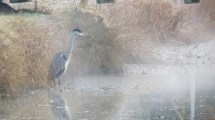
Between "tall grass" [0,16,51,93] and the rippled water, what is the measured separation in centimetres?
35

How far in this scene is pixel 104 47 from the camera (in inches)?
754

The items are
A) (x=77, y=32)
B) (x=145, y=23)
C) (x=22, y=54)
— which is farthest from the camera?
(x=145, y=23)

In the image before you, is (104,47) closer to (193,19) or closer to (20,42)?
(20,42)

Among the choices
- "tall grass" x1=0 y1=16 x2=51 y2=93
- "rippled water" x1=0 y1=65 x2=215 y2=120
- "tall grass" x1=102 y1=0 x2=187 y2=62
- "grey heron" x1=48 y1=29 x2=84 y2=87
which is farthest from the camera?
"tall grass" x1=102 y1=0 x2=187 y2=62

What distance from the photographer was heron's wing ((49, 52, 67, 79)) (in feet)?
55.1

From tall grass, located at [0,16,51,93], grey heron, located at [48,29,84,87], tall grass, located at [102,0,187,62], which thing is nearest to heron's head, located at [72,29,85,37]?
grey heron, located at [48,29,84,87]

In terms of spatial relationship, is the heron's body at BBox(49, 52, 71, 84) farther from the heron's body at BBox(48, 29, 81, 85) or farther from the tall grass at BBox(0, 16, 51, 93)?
the tall grass at BBox(0, 16, 51, 93)

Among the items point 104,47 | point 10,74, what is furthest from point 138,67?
point 10,74

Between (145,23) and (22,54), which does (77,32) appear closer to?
(22,54)

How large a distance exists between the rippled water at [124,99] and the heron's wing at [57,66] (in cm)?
40

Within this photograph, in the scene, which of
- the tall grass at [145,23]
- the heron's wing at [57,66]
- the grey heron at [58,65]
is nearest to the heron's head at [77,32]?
the grey heron at [58,65]

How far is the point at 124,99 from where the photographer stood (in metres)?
16.0

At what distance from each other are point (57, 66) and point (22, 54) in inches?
30.7

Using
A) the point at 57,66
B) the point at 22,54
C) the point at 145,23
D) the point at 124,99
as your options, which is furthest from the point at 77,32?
the point at 145,23
